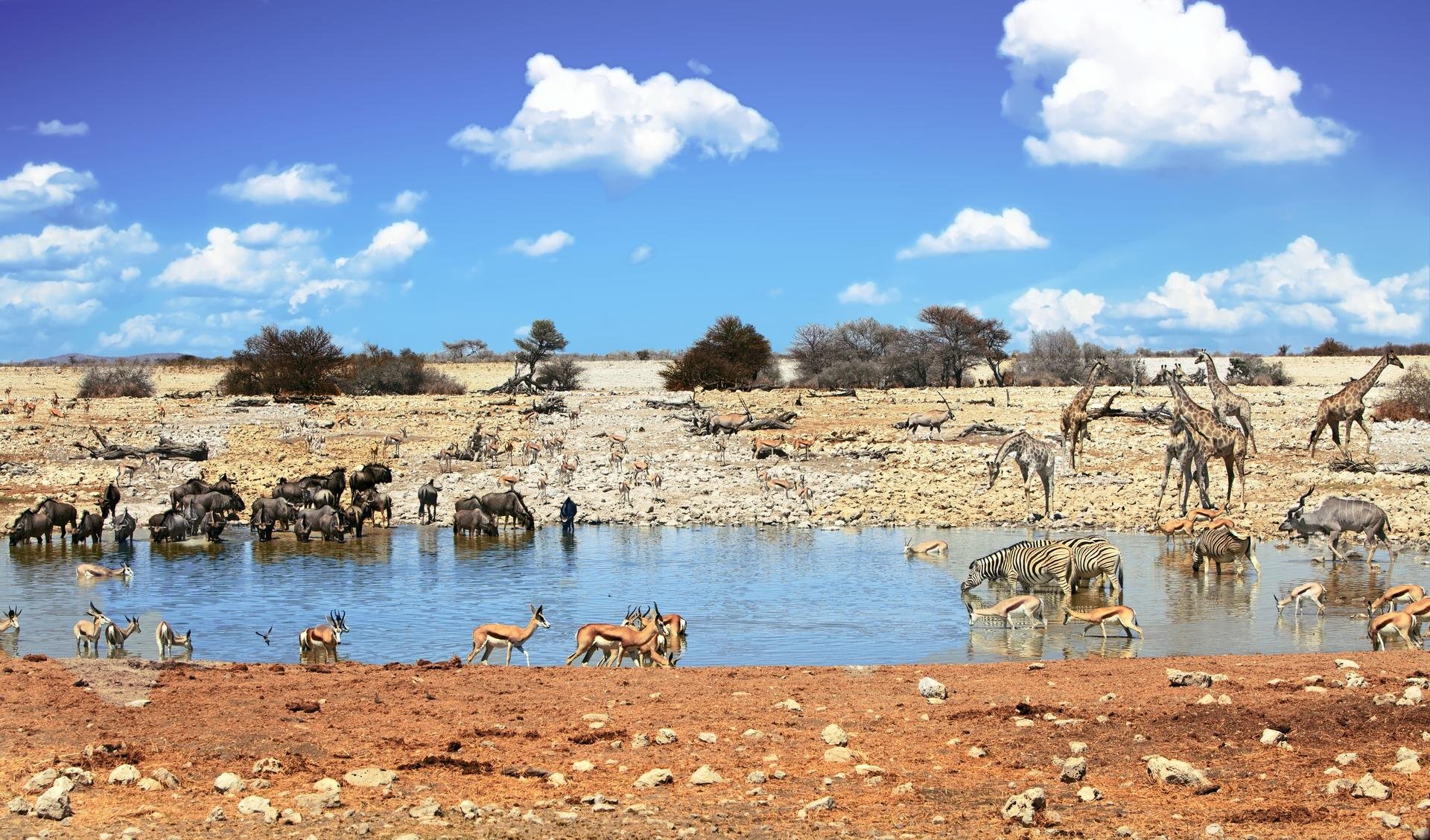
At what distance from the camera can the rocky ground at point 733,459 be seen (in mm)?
22219

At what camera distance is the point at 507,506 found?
22047 millimetres

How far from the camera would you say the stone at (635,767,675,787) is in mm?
7107

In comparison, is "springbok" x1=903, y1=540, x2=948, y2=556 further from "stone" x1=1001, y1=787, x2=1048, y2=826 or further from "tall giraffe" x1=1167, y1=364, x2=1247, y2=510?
"stone" x1=1001, y1=787, x2=1048, y2=826

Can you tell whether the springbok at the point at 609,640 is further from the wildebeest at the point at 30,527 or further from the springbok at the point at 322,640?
the wildebeest at the point at 30,527

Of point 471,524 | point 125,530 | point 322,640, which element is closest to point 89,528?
point 125,530

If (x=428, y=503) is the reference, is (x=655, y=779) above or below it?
below

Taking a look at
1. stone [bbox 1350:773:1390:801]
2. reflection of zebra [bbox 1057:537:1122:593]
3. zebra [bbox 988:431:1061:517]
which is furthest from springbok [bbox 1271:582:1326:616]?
zebra [bbox 988:431:1061:517]

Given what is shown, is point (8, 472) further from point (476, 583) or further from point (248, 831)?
point (248, 831)

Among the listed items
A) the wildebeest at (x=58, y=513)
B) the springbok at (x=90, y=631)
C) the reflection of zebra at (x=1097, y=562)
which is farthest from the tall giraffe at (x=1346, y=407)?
the wildebeest at (x=58, y=513)

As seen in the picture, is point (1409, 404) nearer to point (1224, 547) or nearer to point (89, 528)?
point (1224, 547)

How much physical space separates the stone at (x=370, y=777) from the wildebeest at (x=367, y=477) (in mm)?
17131

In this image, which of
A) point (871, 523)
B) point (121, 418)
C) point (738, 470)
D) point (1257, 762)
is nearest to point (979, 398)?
point (738, 470)

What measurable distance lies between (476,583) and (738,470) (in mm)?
10265

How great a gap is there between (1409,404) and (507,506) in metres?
22.9
